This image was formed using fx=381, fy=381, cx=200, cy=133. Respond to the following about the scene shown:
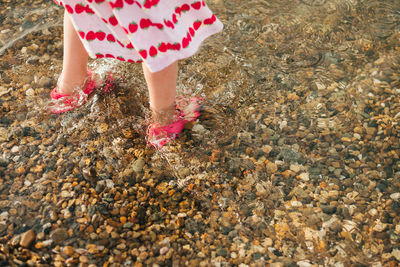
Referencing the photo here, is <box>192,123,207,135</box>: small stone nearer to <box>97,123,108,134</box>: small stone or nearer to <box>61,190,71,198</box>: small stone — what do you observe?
<box>97,123,108,134</box>: small stone

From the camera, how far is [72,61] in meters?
1.83

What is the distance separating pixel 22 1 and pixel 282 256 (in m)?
2.38

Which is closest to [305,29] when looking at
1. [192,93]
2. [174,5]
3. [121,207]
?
[192,93]

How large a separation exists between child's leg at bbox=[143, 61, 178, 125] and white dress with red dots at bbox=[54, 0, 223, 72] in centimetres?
11

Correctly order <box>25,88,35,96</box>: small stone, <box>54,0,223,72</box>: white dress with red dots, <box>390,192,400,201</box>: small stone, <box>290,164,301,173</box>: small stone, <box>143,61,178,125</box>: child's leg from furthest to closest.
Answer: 1. <box>25,88,35,96</box>: small stone
2. <box>290,164,301,173</box>: small stone
3. <box>390,192,400,201</box>: small stone
4. <box>143,61,178,125</box>: child's leg
5. <box>54,0,223,72</box>: white dress with red dots

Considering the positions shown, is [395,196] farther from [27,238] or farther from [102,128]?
[27,238]

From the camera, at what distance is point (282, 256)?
153 cm

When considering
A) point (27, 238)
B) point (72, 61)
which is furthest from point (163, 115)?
point (27, 238)

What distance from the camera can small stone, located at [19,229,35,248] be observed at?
4.92 feet

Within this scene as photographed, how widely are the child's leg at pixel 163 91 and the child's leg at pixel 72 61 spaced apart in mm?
379

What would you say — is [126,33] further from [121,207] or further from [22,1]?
[22,1]

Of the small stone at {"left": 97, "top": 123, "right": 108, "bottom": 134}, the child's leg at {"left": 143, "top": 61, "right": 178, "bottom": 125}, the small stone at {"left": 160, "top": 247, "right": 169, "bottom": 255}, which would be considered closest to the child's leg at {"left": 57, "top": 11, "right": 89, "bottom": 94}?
the small stone at {"left": 97, "top": 123, "right": 108, "bottom": 134}

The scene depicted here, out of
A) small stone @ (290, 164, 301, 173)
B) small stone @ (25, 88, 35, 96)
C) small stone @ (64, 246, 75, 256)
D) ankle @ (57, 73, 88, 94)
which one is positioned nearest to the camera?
small stone @ (64, 246, 75, 256)

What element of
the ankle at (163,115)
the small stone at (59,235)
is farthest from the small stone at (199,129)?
the small stone at (59,235)
